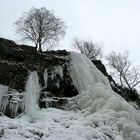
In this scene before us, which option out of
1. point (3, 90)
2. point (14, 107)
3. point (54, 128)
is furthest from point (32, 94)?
point (54, 128)

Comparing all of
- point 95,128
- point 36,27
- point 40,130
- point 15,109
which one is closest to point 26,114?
point 15,109

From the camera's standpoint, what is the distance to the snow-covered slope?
887 centimetres

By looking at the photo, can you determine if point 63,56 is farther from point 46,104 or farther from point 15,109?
point 15,109

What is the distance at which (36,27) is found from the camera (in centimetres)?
2245

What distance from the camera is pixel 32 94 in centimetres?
1223

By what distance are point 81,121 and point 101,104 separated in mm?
1870

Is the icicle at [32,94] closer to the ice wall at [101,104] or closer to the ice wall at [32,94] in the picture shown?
the ice wall at [32,94]

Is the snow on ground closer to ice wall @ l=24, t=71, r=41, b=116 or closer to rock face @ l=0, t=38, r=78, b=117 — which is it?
ice wall @ l=24, t=71, r=41, b=116

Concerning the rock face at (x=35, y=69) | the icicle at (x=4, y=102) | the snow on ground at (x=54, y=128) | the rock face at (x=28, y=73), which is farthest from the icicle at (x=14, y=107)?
the snow on ground at (x=54, y=128)

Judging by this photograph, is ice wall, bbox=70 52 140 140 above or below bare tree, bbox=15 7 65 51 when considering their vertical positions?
below

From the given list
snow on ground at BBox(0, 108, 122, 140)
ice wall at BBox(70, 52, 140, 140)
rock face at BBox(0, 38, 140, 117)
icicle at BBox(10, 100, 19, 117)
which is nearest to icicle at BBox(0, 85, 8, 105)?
rock face at BBox(0, 38, 140, 117)

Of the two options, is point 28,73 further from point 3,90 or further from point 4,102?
point 4,102

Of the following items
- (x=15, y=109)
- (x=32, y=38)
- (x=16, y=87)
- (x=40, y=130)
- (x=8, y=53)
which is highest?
(x=32, y=38)

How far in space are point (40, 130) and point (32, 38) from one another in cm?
1512
